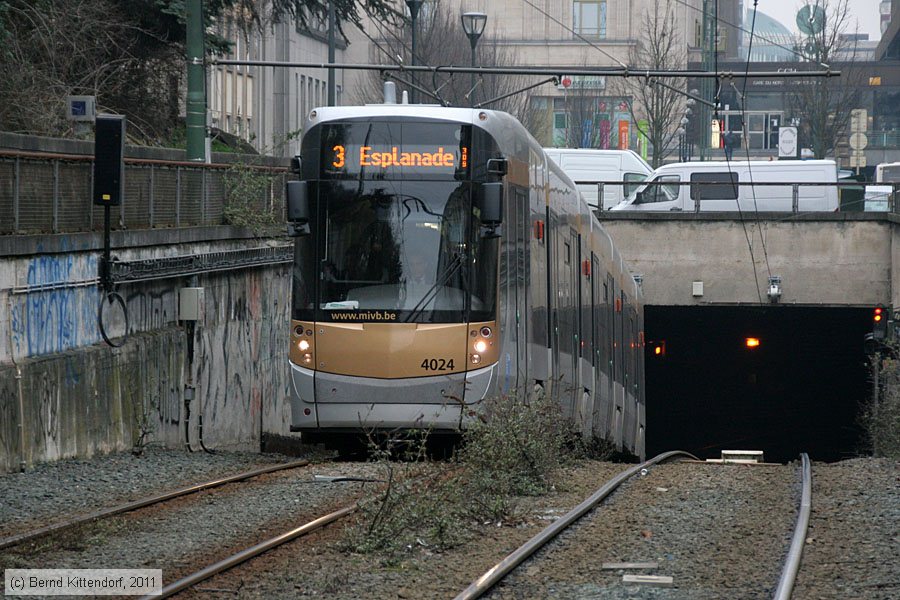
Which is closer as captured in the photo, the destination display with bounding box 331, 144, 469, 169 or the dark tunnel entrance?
the destination display with bounding box 331, 144, 469, 169

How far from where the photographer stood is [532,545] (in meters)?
10.1

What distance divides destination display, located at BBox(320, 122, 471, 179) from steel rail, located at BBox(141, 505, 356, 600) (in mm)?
4090

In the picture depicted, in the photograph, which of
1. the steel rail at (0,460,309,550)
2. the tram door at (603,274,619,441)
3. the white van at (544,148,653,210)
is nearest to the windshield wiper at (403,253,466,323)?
the steel rail at (0,460,309,550)

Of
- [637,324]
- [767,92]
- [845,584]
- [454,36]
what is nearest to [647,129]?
[454,36]

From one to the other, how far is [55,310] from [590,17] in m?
71.9

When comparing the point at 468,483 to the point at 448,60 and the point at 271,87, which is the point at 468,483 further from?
the point at 448,60

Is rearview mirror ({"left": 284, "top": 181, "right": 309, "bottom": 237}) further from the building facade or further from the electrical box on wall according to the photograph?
the building facade

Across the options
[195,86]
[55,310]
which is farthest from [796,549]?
[195,86]

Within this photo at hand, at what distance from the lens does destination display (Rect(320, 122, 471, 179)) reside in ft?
49.0

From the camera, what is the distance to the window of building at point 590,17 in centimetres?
8438

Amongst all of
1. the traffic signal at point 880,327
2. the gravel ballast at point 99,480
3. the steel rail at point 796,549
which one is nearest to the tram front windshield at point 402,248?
the gravel ballast at point 99,480

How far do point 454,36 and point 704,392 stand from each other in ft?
59.7

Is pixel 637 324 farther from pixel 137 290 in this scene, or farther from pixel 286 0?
pixel 137 290

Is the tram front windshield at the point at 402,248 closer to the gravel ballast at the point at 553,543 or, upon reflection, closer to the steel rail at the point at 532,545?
the gravel ballast at the point at 553,543
